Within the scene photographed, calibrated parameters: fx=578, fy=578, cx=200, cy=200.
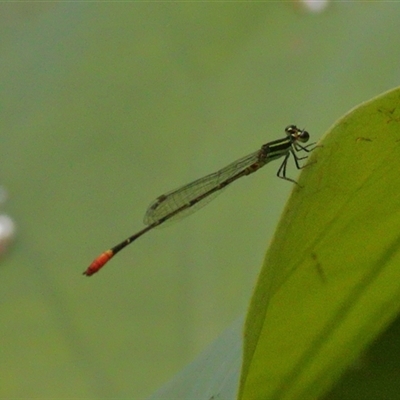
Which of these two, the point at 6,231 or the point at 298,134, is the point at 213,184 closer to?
the point at 298,134

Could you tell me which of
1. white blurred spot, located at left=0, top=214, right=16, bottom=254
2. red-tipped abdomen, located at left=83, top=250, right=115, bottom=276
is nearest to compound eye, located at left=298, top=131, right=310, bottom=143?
red-tipped abdomen, located at left=83, top=250, right=115, bottom=276

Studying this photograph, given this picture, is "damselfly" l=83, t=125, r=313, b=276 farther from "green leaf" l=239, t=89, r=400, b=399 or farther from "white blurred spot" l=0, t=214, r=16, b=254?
"green leaf" l=239, t=89, r=400, b=399

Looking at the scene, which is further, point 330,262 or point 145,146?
point 145,146

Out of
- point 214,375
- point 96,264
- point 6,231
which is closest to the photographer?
point 214,375

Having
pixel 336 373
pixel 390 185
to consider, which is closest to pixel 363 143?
pixel 390 185

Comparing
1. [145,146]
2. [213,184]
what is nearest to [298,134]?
[213,184]

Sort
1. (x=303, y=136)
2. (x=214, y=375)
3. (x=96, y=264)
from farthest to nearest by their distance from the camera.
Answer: (x=303, y=136) < (x=96, y=264) < (x=214, y=375)

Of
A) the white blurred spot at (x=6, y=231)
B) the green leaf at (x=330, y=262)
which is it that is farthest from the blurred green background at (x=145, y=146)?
the green leaf at (x=330, y=262)

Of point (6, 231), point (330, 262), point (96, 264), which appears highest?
point (6, 231)

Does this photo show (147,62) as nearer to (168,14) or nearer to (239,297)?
(168,14)
